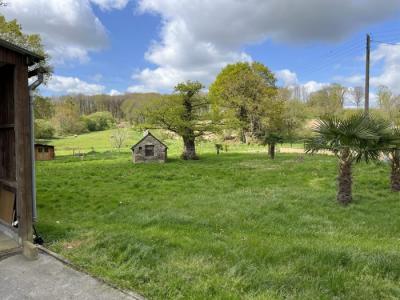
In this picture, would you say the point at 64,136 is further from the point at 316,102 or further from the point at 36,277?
the point at 36,277

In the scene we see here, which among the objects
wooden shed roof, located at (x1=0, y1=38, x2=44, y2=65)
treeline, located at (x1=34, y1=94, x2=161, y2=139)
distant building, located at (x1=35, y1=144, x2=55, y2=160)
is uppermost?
treeline, located at (x1=34, y1=94, x2=161, y2=139)

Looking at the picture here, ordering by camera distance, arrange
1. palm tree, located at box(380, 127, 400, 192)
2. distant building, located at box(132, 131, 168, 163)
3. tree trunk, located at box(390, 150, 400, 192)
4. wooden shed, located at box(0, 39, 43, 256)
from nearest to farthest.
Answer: wooden shed, located at box(0, 39, 43, 256) < palm tree, located at box(380, 127, 400, 192) < tree trunk, located at box(390, 150, 400, 192) < distant building, located at box(132, 131, 168, 163)

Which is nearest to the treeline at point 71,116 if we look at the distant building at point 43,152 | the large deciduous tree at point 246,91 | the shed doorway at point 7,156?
the distant building at point 43,152

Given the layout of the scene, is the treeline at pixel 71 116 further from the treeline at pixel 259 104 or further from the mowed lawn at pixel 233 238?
the mowed lawn at pixel 233 238

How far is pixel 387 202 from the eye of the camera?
10.4m

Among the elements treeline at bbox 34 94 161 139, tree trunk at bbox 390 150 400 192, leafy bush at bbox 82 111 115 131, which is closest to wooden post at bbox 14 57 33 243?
tree trunk at bbox 390 150 400 192

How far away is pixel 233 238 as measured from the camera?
654 centimetres

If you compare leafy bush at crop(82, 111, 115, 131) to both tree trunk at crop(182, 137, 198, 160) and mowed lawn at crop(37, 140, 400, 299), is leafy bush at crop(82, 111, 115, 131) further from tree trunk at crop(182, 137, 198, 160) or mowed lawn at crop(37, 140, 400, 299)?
mowed lawn at crop(37, 140, 400, 299)

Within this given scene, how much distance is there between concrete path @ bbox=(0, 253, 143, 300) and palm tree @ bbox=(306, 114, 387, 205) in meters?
8.03

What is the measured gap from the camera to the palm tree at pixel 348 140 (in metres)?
10.1

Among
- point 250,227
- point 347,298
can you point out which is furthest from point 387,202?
point 347,298

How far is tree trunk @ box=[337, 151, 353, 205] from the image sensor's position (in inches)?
405

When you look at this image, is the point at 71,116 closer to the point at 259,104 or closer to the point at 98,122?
the point at 98,122

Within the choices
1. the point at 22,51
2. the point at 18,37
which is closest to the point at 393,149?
the point at 22,51
